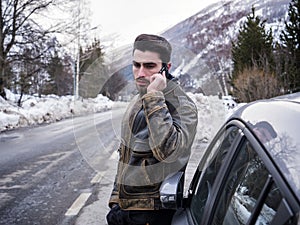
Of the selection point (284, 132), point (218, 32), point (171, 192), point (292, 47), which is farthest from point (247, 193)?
point (218, 32)

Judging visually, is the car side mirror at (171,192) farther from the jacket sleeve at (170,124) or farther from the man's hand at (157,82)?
the man's hand at (157,82)

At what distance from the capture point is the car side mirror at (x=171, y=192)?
2.03 meters

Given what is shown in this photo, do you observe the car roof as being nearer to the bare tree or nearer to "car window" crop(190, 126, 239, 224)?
"car window" crop(190, 126, 239, 224)

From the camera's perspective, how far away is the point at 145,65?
86.1 inches

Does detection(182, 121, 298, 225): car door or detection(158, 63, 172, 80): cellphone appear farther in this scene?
detection(158, 63, 172, 80): cellphone

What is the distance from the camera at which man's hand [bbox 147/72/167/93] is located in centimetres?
215

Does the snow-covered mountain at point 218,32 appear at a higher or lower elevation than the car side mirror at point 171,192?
higher

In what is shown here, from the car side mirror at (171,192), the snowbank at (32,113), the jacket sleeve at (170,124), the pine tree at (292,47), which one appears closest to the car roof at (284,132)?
the jacket sleeve at (170,124)

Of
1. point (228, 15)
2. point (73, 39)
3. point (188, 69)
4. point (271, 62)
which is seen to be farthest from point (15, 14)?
point (188, 69)

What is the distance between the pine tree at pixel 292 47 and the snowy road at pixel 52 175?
41.1 feet

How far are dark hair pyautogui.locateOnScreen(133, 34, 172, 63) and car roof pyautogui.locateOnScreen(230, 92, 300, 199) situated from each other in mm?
721

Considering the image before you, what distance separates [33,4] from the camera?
2666 centimetres

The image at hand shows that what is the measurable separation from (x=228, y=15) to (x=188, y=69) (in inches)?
1583

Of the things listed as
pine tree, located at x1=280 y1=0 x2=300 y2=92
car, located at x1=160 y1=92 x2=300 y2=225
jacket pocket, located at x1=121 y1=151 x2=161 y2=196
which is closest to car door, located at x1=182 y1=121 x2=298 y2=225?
car, located at x1=160 y1=92 x2=300 y2=225
